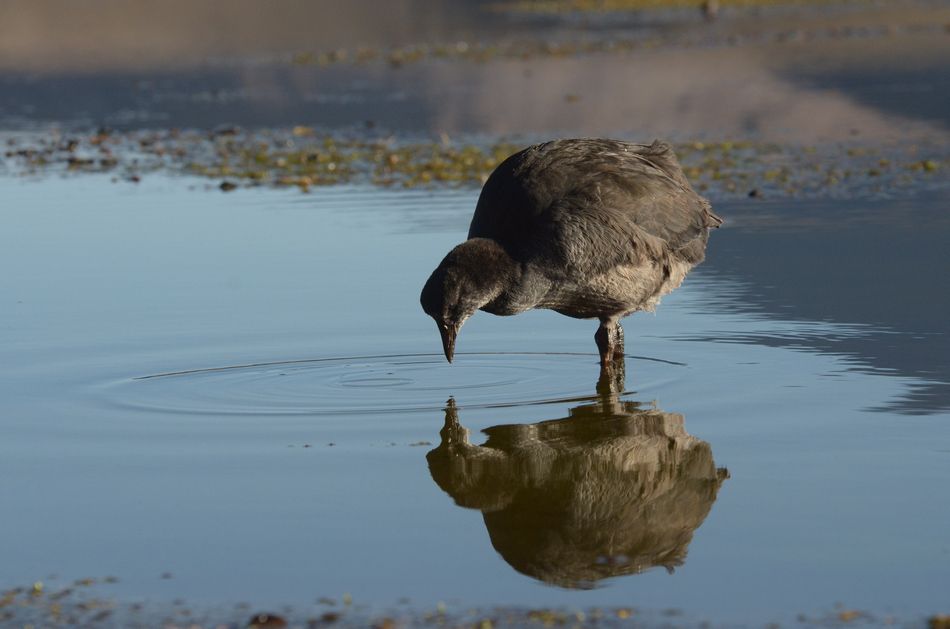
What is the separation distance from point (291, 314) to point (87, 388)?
2226mm

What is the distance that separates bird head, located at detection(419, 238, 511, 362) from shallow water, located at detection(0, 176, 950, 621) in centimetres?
44

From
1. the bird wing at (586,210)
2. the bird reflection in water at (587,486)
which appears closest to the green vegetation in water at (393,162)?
the bird wing at (586,210)

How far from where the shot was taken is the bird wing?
8.80m

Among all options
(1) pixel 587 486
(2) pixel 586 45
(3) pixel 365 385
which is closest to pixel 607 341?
(3) pixel 365 385

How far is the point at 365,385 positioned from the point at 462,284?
88 cm

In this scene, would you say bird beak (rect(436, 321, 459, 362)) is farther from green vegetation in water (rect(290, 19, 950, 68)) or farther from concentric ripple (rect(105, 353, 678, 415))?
green vegetation in water (rect(290, 19, 950, 68))

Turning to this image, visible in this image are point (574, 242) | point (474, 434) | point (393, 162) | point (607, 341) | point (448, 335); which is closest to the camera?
point (474, 434)

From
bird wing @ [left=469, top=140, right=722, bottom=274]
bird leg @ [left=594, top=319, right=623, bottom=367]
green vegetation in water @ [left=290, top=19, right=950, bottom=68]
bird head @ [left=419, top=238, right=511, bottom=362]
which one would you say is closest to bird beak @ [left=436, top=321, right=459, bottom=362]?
bird head @ [left=419, top=238, right=511, bottom=362]

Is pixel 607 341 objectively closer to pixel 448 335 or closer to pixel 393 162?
pixel 448 335

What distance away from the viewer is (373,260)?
42.3 ft

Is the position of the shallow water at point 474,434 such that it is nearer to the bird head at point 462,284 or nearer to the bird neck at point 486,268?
the bird head at point 462,284

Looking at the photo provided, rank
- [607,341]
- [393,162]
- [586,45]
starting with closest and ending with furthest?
[607,341], [393,162], [586,45]

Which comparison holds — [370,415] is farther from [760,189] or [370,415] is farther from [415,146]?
[415,146]

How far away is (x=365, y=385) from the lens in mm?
8922
